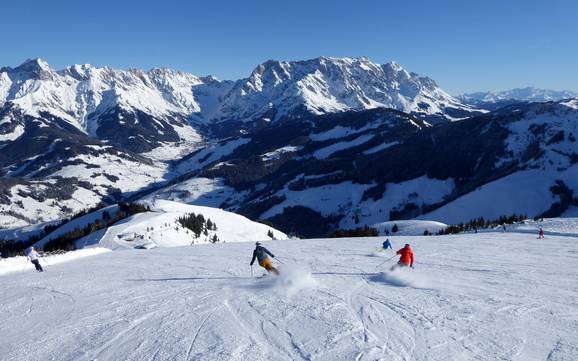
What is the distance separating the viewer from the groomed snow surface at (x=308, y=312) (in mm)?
13320

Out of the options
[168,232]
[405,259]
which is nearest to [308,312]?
[405,259]

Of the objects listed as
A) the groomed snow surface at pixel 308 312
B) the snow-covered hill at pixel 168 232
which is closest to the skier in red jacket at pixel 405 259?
the groomed snow surface at pixel 308 312

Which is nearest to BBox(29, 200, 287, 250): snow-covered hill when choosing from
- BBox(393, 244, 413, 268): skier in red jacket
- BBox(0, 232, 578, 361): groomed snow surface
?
BBox(0, 232, 578, 361): groomed snow surface

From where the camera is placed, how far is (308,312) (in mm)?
16594

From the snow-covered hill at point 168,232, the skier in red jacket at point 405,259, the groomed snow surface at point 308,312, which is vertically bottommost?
the groomed snow surface at point 308,312

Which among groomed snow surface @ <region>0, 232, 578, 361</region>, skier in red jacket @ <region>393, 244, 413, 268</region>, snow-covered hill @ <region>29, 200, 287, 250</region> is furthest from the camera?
snow-covered hill @ <region>29, 200, 287, 250</region>

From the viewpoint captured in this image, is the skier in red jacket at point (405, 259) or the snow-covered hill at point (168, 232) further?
the snow-covered hill at point (168, 232)

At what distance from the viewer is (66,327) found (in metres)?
16.9

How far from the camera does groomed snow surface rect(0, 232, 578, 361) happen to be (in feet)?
43.7

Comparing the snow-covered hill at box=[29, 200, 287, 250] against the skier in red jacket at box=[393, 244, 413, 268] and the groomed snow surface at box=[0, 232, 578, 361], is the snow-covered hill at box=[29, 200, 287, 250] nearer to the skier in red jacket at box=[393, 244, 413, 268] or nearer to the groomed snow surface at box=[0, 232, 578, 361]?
the groomed snow surface at box=[0, 232, 578, 361]

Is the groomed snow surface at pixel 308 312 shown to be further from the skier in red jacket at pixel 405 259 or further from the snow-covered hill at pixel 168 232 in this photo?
the snow-covered hill at pixel 168 232

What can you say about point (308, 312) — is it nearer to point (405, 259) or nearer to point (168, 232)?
point (405, 259)

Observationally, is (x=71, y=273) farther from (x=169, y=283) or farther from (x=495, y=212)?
(x=495, y=212)

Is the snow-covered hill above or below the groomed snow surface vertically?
above
